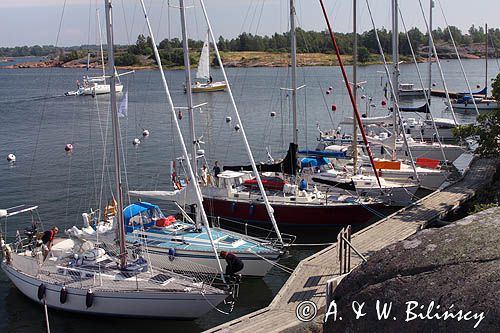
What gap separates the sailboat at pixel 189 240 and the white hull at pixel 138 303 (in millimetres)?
3078

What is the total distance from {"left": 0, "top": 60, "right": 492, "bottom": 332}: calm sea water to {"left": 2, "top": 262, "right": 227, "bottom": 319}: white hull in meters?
0.72

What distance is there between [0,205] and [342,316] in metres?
31.1

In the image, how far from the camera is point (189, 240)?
81.0 ft

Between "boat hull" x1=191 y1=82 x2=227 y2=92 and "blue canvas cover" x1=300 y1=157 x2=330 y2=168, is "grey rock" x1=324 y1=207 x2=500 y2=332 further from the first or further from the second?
"boat hull" x1=191 y1=82 x2=227 y2=92

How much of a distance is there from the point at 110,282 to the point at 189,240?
14.9 feet

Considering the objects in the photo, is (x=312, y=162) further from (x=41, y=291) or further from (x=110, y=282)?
(x=41, y=291)

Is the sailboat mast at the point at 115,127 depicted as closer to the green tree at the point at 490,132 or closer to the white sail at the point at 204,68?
the white sail at the point at 204,68

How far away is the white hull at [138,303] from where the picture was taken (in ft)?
65.6

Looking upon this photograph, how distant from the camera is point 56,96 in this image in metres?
104

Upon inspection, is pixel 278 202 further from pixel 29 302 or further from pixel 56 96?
pixel 56 96

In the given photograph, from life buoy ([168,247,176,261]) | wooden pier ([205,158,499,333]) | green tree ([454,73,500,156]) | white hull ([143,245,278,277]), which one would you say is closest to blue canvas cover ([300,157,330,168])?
wooden pier ([205,158,499,333])

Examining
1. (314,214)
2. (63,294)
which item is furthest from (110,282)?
(314,214)

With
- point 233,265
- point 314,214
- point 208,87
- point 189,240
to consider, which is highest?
point 208,87

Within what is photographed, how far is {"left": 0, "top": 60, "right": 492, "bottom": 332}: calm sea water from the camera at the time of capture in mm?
23312
